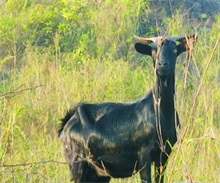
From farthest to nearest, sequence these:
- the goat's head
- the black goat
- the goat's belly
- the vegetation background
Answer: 1. the vegetation background
2. the goat's belly
3. the black goat
4. the goat's head

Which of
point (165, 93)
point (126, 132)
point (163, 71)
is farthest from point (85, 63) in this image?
point (163, 71)

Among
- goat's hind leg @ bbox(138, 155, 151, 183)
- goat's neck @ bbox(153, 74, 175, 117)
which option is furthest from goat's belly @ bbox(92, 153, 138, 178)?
goat's neck @ bbox(153, 74, 175, 117)

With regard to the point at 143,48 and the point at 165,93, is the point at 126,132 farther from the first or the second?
the point at 143,48

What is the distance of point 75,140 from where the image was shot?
29.1ft

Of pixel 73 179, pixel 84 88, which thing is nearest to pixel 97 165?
pixel 73 179

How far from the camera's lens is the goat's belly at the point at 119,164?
8.62 m

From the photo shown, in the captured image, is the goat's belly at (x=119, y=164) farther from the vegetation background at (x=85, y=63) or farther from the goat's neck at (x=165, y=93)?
the goat's neck at (x=165, y=93)

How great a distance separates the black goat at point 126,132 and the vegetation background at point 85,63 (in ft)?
0.94

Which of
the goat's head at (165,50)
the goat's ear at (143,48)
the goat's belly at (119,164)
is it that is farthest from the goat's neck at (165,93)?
the goat's belly at (119,164)

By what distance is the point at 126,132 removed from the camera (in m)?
8.63

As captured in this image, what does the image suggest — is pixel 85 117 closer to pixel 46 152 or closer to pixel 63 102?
pixel 46 152

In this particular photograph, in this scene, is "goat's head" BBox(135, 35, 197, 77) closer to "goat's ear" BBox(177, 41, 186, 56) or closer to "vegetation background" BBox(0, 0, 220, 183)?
"goat's ear" BBox(177, 41, 186, 56)

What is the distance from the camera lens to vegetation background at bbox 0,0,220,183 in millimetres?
9828

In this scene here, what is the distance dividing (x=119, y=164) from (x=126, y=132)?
308 millimetres
